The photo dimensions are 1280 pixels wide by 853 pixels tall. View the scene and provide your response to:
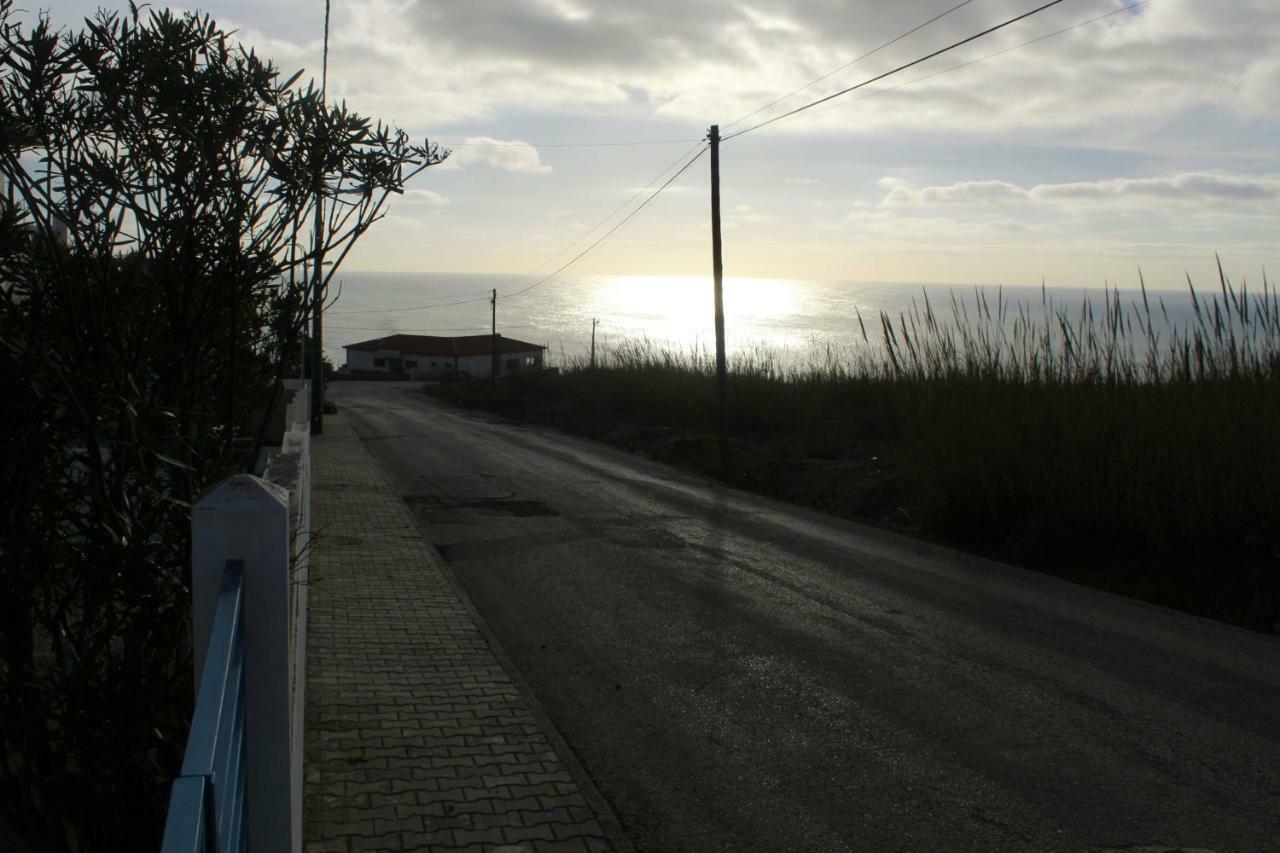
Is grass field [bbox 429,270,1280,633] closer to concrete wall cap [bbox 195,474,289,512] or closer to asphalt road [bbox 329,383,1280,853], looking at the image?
asphalt road [bbox 329,383,1280,853]

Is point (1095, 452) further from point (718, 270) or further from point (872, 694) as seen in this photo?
point (718, 270)

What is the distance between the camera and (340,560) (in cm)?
1044

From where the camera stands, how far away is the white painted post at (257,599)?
2.36 metres

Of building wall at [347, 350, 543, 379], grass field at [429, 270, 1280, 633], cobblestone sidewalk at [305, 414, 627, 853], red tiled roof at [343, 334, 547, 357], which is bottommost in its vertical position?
cobblestone sidewalk at [305, 414, 627, 853]

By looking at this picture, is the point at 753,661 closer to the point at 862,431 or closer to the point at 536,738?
the point at 536,738

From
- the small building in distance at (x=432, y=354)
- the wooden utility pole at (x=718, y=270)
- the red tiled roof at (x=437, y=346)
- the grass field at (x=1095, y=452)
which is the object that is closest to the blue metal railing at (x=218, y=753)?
the grass field at (x=1095, y=452)

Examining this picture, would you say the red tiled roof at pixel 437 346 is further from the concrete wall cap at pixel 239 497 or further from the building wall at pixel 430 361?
the concrete wall cap at pixel 239 497

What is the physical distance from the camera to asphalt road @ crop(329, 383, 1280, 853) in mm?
4945

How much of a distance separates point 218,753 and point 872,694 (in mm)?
5364

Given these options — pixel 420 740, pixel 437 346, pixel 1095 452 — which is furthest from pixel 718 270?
pixel 437 346

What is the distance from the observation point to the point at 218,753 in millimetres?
1859

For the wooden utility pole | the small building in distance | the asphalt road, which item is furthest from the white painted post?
the small building in distance

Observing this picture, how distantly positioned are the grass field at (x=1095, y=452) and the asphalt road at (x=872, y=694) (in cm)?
87

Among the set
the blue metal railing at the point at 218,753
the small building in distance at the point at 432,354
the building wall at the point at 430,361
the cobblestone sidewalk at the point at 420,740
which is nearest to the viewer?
the blue metal railing at the point at 218,753
